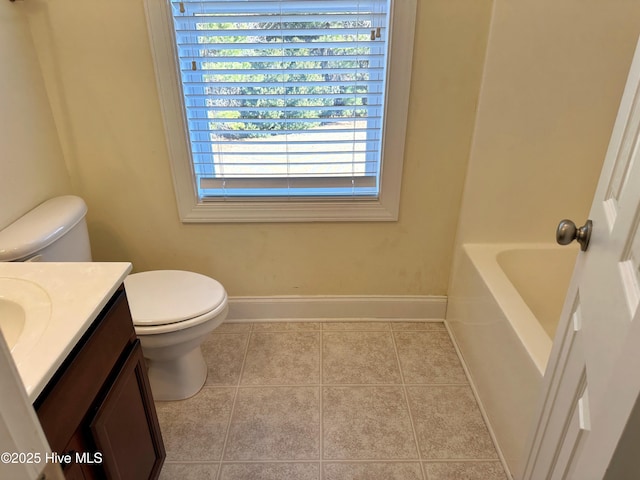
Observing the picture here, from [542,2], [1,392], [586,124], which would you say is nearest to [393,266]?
[586,124]

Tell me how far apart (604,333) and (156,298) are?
1.43 metres

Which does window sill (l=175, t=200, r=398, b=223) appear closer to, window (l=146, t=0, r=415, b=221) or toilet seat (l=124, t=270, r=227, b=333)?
window (l=146, t=0, r=415, b=221)

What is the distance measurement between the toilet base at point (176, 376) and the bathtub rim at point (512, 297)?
121cm

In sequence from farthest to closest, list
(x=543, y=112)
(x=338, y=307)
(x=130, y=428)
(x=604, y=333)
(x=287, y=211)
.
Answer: (x=338, y=307) < (x=287, y=211) < (x=543, y=112) < (x=130, y=428) < (x=604, y=333)

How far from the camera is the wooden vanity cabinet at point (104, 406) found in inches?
33.6

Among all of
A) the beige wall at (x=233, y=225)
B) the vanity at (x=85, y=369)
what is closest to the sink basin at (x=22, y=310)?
the vanity at (x=85, y=369)

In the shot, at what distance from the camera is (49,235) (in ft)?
4.76

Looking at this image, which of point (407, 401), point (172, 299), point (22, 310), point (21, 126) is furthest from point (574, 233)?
point (21, 126)

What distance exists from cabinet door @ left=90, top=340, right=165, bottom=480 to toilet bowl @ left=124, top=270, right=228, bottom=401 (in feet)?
0.90

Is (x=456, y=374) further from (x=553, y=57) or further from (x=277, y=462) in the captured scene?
(x=553, y=57)

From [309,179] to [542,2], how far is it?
3.67ft

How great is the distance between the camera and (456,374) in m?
1.93

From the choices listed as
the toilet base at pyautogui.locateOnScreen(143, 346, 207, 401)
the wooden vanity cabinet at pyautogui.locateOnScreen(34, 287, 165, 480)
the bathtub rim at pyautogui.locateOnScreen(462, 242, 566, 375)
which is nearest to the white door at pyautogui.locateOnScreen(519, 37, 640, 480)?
the bathtub rim at pyautogui.locateOnScreen(462, 242, 566, 375)

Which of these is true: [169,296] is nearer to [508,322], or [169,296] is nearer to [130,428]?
[130,428]
